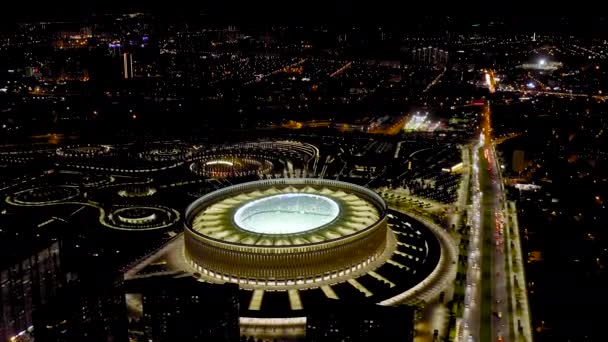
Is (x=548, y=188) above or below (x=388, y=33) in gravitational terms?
below

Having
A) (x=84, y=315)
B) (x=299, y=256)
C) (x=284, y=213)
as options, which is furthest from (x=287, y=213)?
(x=84, y=315)

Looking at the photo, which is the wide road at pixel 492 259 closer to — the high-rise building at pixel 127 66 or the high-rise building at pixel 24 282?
the high-rise building at pixel 24 282

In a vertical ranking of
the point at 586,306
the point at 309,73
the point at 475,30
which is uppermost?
the point at 475,30

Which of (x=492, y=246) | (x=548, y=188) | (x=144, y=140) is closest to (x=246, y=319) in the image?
(x=492, y=246)

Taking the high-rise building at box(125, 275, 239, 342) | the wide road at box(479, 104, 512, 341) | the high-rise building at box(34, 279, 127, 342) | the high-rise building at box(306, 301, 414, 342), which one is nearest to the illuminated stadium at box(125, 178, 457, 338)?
the wide road at box(479, 104, 512, 341)

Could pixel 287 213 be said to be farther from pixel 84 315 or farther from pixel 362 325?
pixel 84 315

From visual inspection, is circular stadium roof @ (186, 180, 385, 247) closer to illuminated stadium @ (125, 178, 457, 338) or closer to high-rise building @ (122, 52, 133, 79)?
illuminated stadium @ (125, 178, 457, 338)

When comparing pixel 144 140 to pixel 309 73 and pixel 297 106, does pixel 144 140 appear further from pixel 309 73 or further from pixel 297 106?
pixel 309 73
